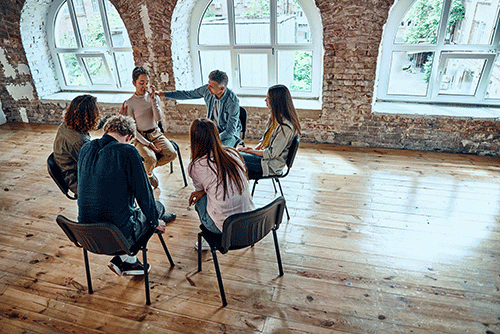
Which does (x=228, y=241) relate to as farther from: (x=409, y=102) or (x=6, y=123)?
(x=6, y=123)

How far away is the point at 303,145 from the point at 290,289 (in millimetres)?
2929

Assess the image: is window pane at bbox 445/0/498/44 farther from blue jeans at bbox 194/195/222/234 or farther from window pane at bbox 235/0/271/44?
blue jeans at bbox 194/195/222/234

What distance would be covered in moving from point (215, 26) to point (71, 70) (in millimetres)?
3220

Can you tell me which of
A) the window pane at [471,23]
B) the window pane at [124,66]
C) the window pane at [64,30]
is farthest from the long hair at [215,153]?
the window pane at [64,30]

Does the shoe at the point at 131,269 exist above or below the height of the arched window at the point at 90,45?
below

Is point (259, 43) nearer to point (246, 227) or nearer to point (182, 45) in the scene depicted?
point (182, 45)

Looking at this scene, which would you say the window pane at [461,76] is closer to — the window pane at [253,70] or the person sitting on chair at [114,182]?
the window pane at [253,70]

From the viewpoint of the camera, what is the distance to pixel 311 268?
287 centimetres

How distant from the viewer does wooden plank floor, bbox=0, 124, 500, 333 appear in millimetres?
2428

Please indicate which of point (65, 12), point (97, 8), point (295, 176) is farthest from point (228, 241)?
point (65, 12)

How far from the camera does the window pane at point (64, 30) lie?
6238 mm

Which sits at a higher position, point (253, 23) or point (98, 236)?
point (253, 23)

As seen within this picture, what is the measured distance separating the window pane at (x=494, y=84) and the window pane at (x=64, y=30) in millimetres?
6781

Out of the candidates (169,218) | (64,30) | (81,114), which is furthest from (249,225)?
(64,30)
